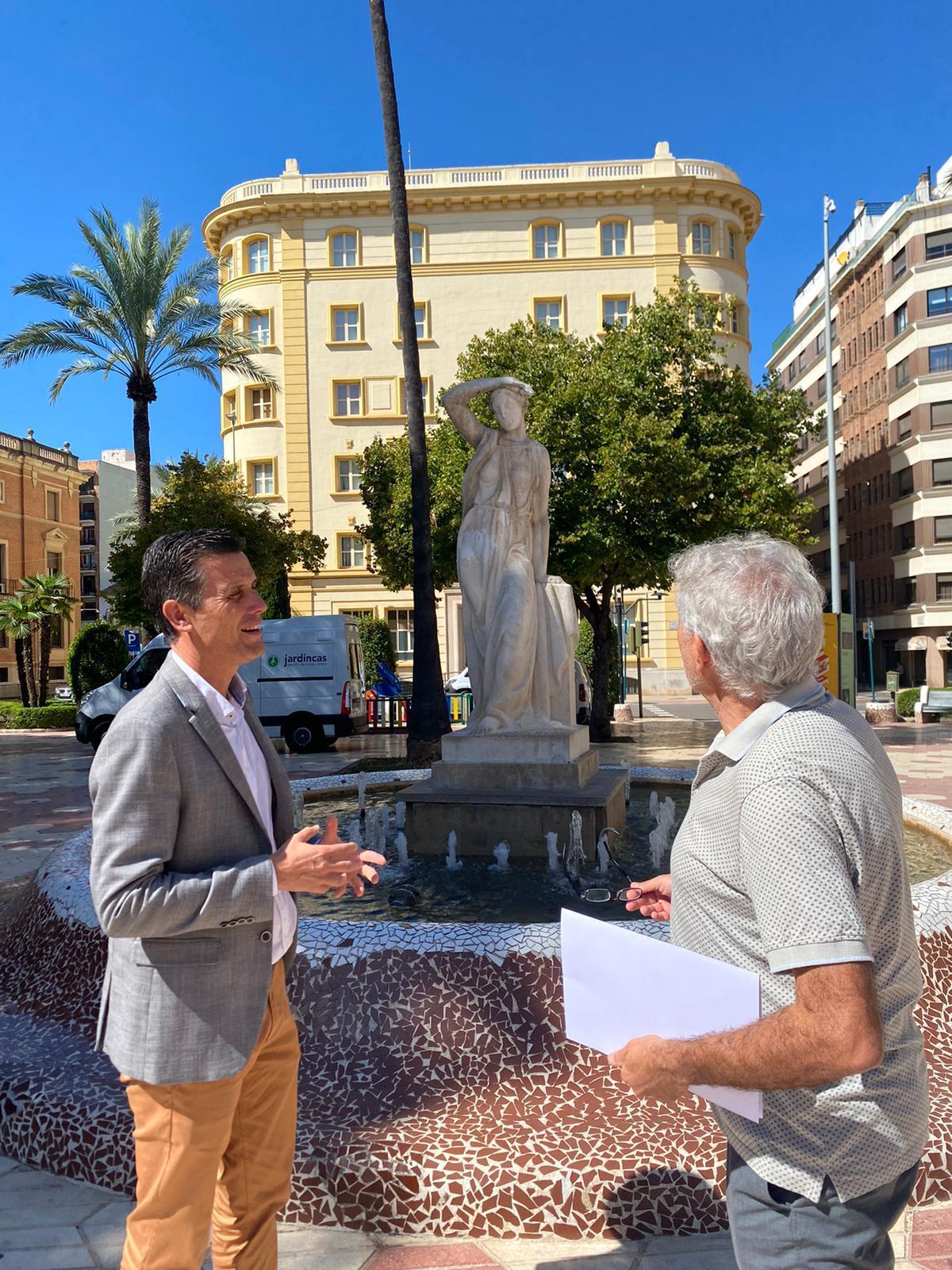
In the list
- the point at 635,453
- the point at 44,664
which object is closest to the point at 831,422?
the point at 635,453

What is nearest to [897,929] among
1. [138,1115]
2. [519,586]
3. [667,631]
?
[138,1115]

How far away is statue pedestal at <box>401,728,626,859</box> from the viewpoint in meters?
6.41

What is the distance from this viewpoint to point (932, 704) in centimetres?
2523

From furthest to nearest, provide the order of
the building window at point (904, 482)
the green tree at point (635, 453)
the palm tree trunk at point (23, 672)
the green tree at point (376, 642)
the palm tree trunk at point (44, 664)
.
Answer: the building window at point (904, 482), the green tree at point (376, 642), the palm tree trunk at point (44, 664), the palm tree trunk at point (23, 672), the green tree at point (635, 453)

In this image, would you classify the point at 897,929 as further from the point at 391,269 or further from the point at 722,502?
the point at 391,269

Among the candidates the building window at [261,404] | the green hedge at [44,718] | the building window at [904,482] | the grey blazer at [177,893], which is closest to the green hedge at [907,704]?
the building window at [904,482]

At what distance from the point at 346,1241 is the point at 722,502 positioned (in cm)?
1695

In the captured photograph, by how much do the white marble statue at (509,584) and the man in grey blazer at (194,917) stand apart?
15.2 ft

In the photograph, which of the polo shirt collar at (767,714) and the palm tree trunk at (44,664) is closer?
the polo shirt collar at (767,714)

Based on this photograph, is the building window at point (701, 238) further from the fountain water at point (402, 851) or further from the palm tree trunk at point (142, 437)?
the fountain water at point (402, 851)

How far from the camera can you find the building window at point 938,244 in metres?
42.3

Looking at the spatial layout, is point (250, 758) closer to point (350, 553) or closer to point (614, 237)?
point (350, 553)

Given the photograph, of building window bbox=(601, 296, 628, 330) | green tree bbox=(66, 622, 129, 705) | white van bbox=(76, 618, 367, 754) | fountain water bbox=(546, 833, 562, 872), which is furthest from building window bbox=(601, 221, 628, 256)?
fountain water bbox=(546, 833, 562, 872)

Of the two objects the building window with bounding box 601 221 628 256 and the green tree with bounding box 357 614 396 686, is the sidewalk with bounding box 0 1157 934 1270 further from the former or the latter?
the building window with bounding box 601 221 628 256
